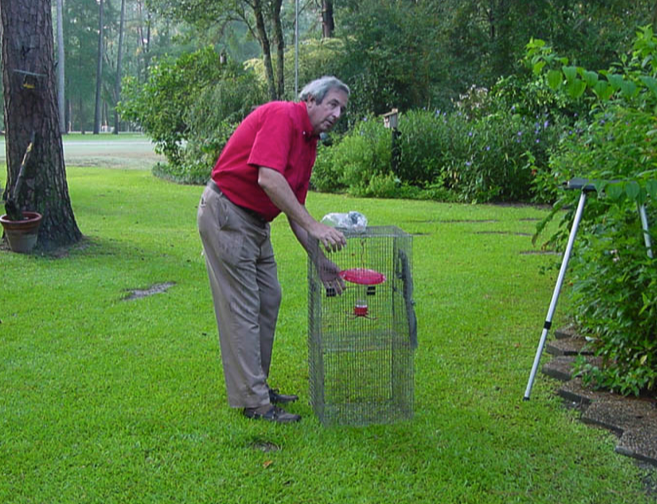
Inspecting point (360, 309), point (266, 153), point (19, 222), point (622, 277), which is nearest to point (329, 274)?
point (360, 309)

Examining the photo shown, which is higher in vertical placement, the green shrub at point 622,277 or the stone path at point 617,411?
the green shrub at point 622,277

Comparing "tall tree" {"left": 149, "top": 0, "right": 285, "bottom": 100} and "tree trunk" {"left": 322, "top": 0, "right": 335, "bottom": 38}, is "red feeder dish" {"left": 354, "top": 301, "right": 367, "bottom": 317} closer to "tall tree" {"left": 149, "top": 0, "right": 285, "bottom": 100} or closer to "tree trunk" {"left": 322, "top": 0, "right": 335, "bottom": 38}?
"tall tree" {"left": 149, "top": 0, "right": 285, "bottom": 100}

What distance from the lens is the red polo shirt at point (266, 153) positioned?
10.3 feet

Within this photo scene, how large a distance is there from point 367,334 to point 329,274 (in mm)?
499

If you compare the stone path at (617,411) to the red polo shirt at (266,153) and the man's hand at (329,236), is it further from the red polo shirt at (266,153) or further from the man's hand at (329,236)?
the red polo shirt at (266,153)

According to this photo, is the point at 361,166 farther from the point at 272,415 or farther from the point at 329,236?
the point at 329,236

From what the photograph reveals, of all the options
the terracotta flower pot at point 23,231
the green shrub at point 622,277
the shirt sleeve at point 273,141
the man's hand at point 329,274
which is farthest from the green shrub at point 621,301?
the terracotta flower pot at point 23,231

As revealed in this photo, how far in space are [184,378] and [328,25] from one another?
23.3m

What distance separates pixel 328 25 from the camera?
25.6 metres

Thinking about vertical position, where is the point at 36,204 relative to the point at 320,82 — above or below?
below

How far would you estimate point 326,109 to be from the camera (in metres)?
3.24

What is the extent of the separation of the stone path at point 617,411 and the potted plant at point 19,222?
563 centimetres

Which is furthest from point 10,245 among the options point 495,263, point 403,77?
point 403,77

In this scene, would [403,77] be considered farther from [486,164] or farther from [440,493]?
[440,493]
